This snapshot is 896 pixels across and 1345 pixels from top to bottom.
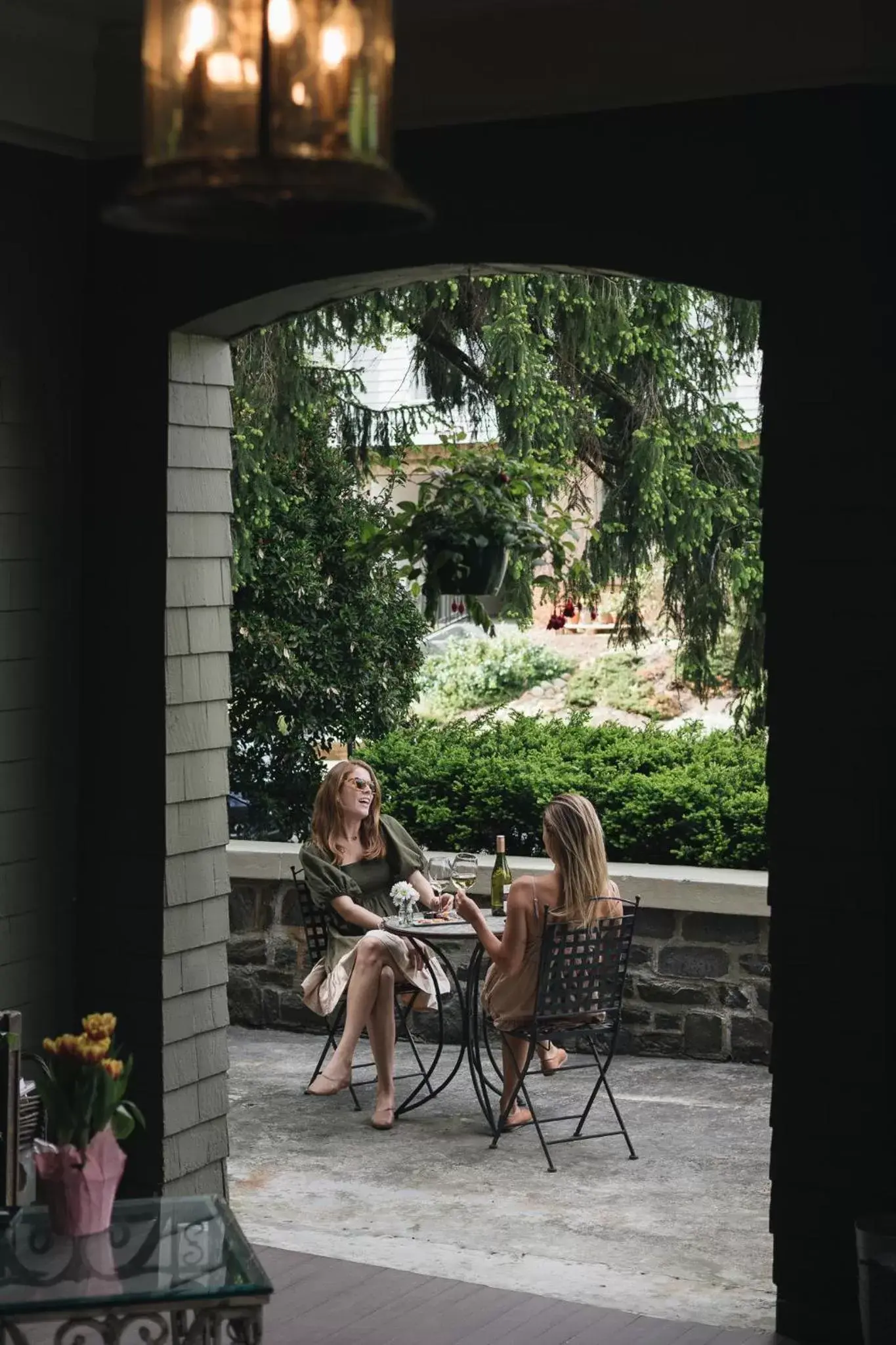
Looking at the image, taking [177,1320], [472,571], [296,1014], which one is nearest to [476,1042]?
[296,1014]

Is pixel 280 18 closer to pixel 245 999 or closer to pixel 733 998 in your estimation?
pixel 733 998

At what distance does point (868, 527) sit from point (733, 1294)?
199 centimetres

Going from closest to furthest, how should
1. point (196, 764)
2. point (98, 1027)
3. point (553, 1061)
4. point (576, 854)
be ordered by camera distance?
1. point (98, 1027)
2. point (196, 764)
3. point (576, 854)
4. point (553, 1061)

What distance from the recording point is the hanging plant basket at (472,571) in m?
5.35

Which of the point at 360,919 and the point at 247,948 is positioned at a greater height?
the point at 360,919

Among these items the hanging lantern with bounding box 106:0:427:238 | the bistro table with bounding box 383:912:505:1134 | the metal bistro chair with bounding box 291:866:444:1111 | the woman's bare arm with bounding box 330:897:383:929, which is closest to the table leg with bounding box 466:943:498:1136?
the bistro table with bounding box 383:912:505:1134

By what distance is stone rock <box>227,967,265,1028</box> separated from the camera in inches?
302

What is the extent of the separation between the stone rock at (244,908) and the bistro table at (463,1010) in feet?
3.55

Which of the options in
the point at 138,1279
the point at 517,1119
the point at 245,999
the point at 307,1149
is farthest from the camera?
the point at 245,999

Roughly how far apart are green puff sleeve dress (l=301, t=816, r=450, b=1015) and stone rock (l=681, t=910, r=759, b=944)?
3.29 ft

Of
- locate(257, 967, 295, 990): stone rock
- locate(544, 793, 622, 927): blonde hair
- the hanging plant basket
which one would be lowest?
locate(257, 967, 295, 990): stone rock

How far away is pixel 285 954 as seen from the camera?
7.57 metres

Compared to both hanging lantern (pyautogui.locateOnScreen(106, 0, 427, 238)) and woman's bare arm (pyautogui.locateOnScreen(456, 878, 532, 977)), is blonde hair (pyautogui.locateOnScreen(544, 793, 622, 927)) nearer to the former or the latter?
woman's bare arm (pyautogui.locateOnScreen(456, 878, 532, 977))

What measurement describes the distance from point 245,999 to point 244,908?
416mm
